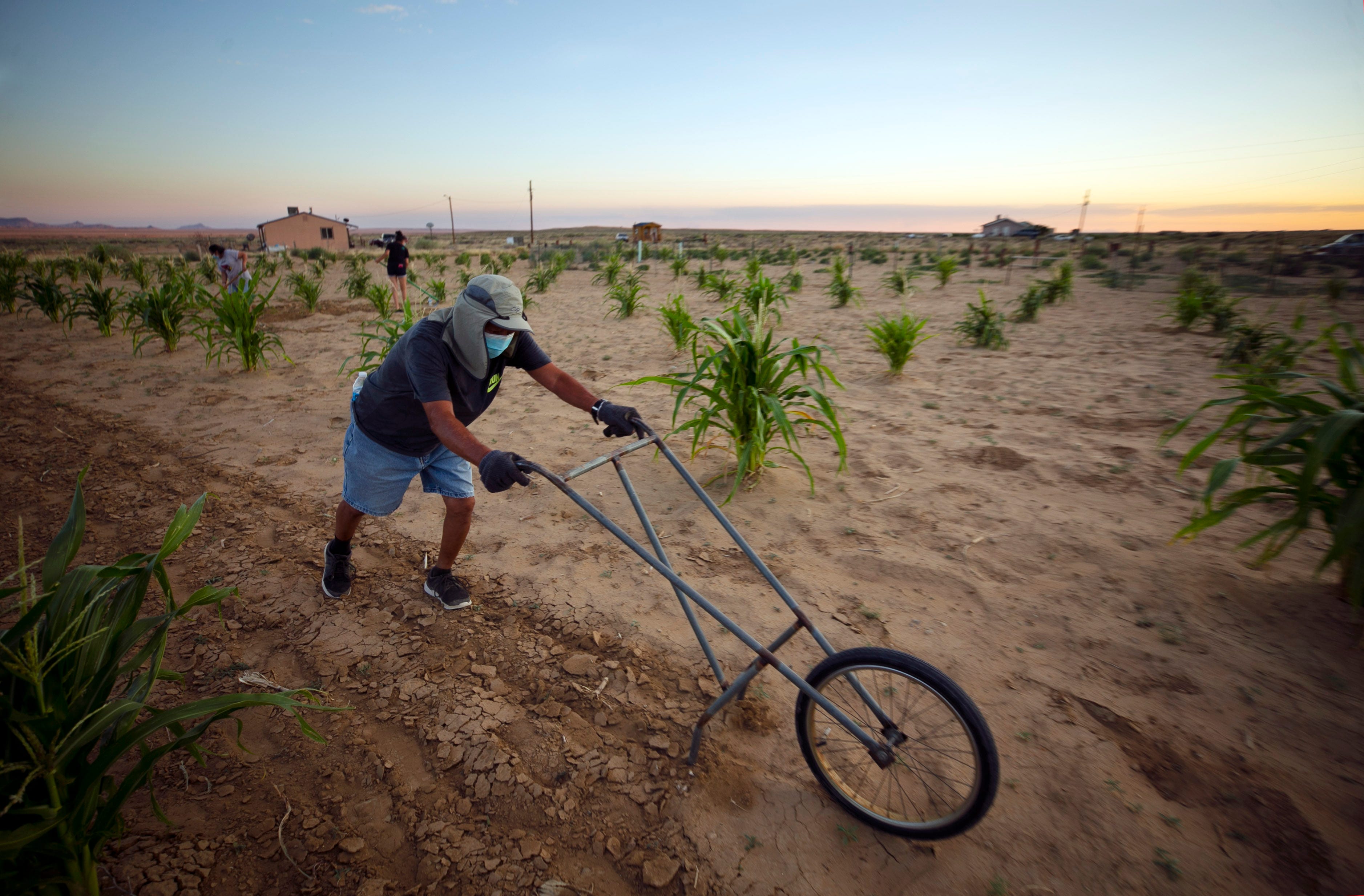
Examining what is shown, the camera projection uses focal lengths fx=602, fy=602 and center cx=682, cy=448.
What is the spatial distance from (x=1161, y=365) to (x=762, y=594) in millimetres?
6027

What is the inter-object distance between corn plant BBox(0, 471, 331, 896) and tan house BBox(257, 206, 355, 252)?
54.4 meters

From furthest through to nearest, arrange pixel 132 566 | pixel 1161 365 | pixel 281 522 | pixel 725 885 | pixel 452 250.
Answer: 1. pixel 452 250
2. pixel 1161 365
3. pixel 281 522
4. pixel 725 885
5. pixel 132 566

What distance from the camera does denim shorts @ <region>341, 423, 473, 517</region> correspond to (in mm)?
2619

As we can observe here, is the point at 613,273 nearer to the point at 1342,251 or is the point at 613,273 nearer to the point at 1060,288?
the point at 1060,288

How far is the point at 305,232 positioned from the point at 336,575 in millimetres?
58218

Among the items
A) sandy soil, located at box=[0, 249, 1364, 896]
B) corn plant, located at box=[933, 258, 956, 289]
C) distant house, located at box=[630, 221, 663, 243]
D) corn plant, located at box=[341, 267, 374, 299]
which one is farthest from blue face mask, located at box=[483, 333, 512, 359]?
distant house, located at box=[630, 221, 663, 243]

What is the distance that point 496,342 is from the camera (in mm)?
2314

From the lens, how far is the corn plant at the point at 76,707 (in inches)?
50.6

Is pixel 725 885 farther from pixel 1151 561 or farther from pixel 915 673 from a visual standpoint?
pixel 1151 561

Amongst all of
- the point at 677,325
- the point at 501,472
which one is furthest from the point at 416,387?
the point at 677,325

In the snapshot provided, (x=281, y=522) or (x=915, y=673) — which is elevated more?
(x=915, y=673)

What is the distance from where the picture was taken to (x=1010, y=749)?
2.02 meters

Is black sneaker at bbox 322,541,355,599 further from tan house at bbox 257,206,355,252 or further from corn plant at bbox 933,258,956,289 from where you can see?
tan house at bbox 257,206,355,252

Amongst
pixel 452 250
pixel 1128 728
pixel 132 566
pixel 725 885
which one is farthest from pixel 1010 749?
pixel 452 250
